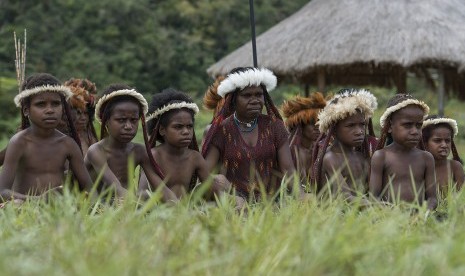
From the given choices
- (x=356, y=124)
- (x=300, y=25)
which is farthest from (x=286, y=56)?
(x=356, y=124)

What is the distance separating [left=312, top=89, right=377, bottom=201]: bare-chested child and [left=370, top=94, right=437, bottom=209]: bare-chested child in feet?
0.44

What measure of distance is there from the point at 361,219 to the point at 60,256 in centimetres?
123

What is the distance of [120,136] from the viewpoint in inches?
200

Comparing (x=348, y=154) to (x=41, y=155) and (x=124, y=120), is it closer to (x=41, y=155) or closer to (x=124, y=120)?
(x=124, y=120)

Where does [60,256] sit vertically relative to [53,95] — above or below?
below

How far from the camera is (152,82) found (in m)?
22.6

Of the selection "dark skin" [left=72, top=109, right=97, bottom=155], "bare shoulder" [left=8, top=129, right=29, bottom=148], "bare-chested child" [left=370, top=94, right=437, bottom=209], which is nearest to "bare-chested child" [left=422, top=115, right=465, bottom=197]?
"bare-chested child" [left=370, top=94, right=437, bottom=209]

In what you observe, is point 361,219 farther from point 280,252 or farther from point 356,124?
point 356,124

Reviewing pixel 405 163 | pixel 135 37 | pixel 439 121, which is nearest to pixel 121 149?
pixel 405 163

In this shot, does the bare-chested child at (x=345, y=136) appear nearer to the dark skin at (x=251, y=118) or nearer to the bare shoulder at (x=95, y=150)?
the dark skin at (x=251, y=118)

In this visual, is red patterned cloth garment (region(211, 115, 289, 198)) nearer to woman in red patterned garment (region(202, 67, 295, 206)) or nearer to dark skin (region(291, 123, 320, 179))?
woman in red patterned garment (region(202, 67, 295, 206))

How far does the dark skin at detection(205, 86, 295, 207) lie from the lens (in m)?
5.45

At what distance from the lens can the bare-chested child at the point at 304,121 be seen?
6586 mm

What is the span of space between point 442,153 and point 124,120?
78.6 inches
